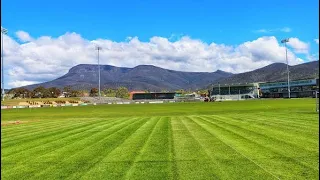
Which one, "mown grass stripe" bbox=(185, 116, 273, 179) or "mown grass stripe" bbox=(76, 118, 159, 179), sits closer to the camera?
"mown grass stripe" bbox=(185, 116, 273, 179)

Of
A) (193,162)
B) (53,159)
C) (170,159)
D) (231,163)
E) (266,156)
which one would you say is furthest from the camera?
(53,159)

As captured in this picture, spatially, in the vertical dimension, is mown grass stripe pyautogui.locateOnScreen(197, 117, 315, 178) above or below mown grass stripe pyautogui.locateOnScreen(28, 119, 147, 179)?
above

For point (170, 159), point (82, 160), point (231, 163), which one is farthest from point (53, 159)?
point (231, 163)

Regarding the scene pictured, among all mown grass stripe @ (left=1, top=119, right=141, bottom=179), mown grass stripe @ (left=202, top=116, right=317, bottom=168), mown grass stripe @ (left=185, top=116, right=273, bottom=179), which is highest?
mown grass stripe @ (left=202, top=116, right=317, bottom=168)

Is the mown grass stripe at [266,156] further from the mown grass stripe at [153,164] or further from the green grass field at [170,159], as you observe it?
the mown grass stripe at [153,164]

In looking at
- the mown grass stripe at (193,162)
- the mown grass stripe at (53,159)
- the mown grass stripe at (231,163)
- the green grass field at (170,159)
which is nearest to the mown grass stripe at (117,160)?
the green grass field at (170,159)

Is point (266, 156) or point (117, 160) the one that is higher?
point (266, 156)

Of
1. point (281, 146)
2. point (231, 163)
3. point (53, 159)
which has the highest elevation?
point (281, 146)

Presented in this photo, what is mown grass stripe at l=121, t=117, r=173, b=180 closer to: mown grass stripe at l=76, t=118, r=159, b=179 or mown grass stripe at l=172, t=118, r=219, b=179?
mown grass stripe at l=76, t=118, r=159, b=179

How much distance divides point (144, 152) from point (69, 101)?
174 meters

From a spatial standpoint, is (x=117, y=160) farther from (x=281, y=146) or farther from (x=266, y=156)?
(x=281, y=146)

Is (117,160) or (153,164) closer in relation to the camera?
(153,164)

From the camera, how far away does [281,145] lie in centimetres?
1606

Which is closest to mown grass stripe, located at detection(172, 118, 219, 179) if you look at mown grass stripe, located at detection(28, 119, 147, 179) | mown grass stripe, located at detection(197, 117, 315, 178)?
mown grass stripe, located at detection(197, 117, 315, 178)
